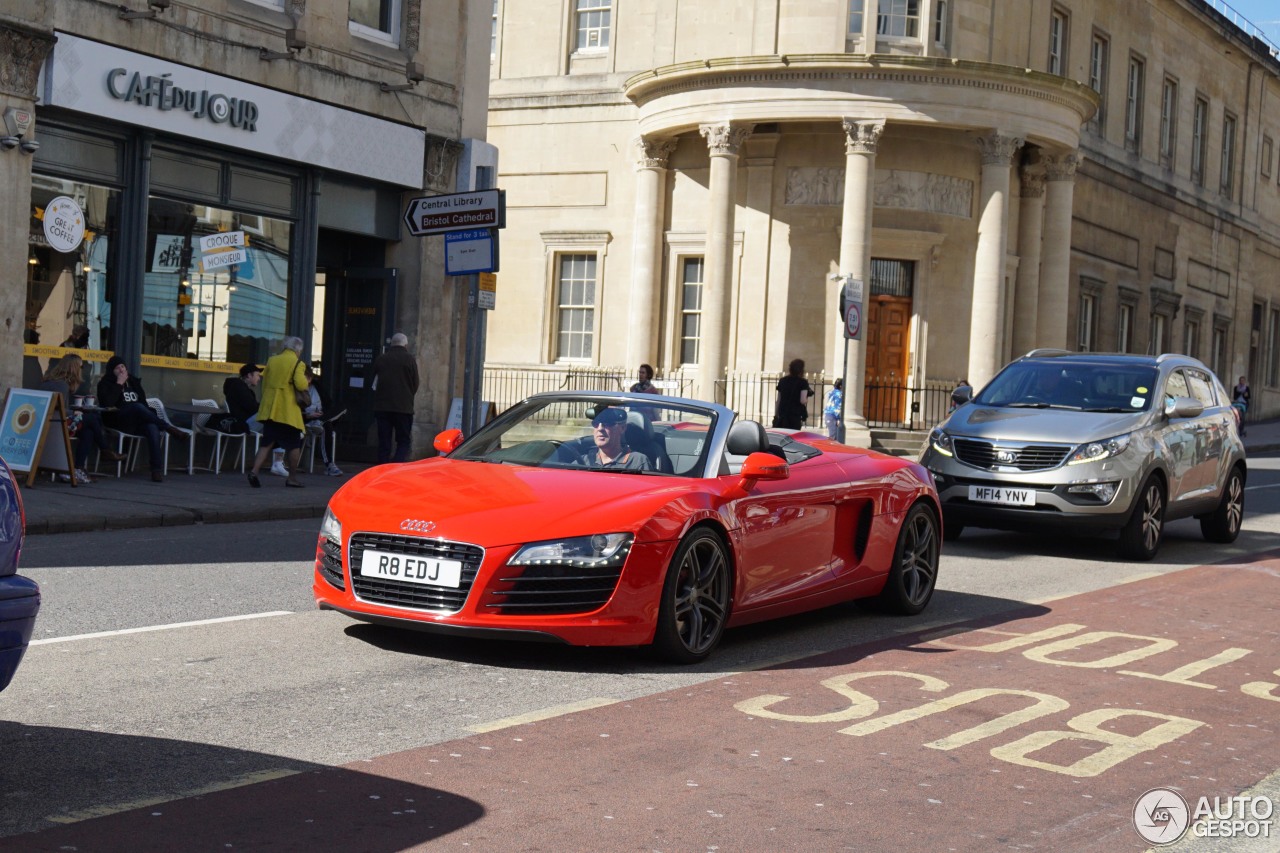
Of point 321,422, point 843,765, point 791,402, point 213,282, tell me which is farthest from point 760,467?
point 791,402

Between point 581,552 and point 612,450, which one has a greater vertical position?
point 612,450

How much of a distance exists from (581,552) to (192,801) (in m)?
2.71

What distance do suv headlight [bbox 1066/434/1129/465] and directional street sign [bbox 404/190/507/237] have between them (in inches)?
228

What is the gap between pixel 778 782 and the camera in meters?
5.79

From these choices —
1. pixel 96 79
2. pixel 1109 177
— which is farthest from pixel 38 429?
pixel 1109 177

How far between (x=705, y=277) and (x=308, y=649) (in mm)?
26373

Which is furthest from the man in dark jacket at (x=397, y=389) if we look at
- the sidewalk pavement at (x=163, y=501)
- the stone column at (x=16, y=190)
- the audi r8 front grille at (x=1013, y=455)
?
the audi r8 front grille at (x=1013, y=455)

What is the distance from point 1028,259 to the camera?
37.6 m

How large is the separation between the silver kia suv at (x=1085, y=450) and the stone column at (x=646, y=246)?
64.1 feet

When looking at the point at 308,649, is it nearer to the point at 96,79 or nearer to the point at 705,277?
the point at 96,79

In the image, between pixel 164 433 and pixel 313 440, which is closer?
pixel 164 433

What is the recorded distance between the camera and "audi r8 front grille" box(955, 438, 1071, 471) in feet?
46.7

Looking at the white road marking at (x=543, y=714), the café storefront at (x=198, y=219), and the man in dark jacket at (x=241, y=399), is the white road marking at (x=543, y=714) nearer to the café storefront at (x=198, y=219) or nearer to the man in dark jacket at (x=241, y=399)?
the café storefront at (x=198, y=219)

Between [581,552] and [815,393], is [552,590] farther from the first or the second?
[815,393]
